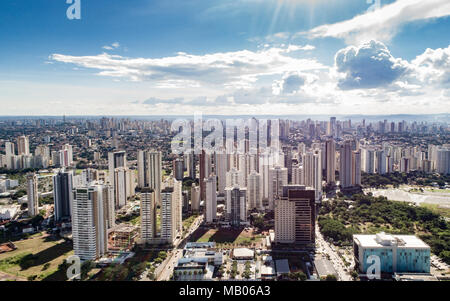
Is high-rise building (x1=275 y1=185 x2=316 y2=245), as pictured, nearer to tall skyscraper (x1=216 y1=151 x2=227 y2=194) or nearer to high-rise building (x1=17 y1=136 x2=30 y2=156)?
tall skyscraper (x1=216 y1=151 x2=227 y2=194)

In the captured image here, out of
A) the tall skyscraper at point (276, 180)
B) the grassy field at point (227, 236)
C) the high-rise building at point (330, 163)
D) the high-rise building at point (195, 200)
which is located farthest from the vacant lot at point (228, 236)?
the high-rise building at point (330, 163)

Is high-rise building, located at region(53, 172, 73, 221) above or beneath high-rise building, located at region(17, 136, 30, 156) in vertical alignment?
beneath

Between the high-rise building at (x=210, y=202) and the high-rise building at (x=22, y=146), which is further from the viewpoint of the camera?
the high-rise building at (x=22, y=146)

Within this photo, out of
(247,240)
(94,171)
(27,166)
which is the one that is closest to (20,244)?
(94,171)

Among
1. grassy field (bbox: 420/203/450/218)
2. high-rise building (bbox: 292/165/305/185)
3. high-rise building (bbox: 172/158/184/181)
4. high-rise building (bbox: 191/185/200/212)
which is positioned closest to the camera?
grassy field (bbox: 420/203/450/218)

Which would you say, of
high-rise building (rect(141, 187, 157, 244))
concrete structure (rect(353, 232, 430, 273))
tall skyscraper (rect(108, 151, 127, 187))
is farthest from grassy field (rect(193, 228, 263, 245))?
tall skyscraper (rect(108, 151, 127, 187))

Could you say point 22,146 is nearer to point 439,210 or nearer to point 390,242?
point 390,242

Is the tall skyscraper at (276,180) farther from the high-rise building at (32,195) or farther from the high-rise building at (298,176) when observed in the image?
the high-rise building at (32,195)
